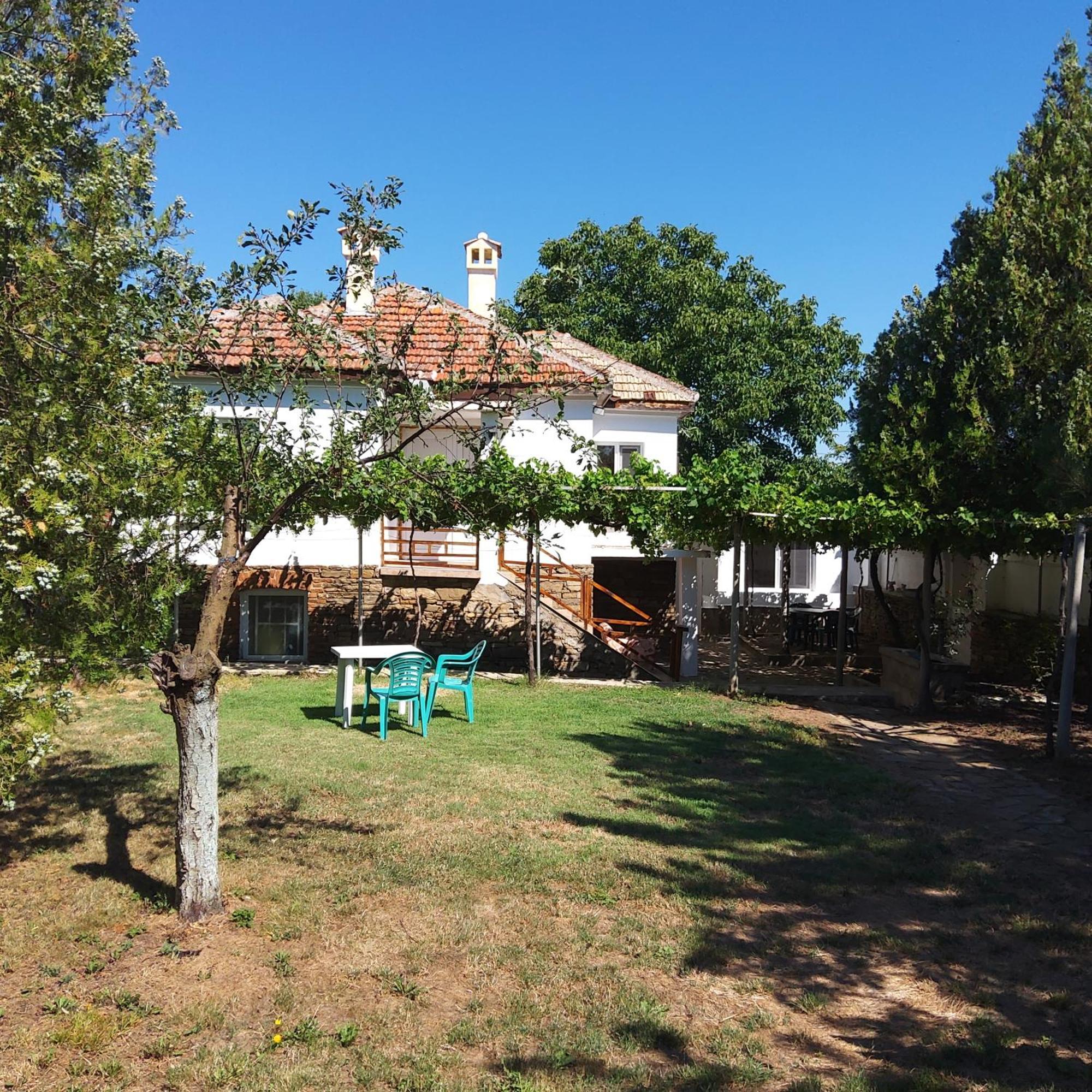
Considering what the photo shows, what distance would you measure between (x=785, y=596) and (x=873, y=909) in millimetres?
17241

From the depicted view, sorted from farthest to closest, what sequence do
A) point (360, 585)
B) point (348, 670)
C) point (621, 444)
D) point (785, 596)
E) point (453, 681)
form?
point (785, 596) → point (621, 444) → point (360, 585) → point (453, 681) → point (348, 670)

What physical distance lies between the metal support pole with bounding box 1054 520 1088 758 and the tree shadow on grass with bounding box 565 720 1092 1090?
9.29ft

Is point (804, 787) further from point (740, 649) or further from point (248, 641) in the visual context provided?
point (740, 649)

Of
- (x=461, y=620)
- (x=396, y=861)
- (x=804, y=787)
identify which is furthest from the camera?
(x=461, y=620)

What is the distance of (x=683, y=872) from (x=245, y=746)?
5.25m

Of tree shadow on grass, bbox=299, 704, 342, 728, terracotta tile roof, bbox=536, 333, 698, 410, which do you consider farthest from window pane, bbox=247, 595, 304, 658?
terracotta tile roof, bbox=536, 333, 698, 410

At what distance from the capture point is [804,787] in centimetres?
930

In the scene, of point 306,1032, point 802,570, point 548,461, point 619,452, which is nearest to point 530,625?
point 548,461

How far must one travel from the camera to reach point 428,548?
712 inches

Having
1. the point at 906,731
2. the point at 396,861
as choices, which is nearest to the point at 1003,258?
the point at 906,731

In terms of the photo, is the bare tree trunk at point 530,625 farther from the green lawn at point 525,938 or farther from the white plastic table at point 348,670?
the green lawn at point 525,938

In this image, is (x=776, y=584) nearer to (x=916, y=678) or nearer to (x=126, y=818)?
(x=916, y=678)

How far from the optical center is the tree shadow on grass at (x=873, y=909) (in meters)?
4.59

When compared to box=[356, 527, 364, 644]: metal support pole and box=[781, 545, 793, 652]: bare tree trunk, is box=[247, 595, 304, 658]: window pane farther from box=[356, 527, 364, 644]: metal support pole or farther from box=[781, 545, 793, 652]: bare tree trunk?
box=[781, 545, 793, 652]: bare tree trunk
